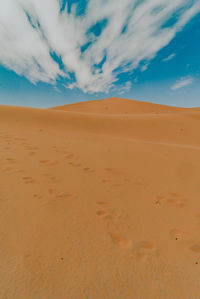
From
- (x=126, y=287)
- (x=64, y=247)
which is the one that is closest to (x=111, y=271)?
(x=126, y=287)

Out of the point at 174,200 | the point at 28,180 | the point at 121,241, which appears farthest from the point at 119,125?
the point at 121,241

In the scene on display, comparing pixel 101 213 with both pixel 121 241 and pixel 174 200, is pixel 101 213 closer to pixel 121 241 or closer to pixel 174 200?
pixel 121 241

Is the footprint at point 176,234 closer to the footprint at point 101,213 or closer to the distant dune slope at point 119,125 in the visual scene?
the footprint at point 101,213

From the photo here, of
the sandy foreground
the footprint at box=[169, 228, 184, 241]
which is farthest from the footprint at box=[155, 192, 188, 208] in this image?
the footprint at box=[169, 228, 184, 241]

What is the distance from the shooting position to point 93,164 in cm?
300

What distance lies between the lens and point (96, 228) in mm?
1429

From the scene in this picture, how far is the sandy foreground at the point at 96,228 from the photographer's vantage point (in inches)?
38.3

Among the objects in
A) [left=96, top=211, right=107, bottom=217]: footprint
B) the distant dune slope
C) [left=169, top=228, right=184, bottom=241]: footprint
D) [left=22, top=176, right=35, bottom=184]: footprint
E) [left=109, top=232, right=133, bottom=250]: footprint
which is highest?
the distant dune slope

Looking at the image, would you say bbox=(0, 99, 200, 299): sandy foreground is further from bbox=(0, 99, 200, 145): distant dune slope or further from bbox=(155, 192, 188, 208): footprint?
bbox=(0, 99, 200, 145): distant dune slope

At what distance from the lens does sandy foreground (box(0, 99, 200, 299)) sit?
972 millimetres

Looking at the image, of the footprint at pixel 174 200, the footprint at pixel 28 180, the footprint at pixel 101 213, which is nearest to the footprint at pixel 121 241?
the footprint at pixel 101 213

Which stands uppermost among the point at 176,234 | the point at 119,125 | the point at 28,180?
the point at 119,125

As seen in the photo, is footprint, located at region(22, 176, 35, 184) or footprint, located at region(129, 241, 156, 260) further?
footprint, located at region(22, 176, 35, 184)

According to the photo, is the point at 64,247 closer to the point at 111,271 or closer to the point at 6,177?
the point at 111,271
